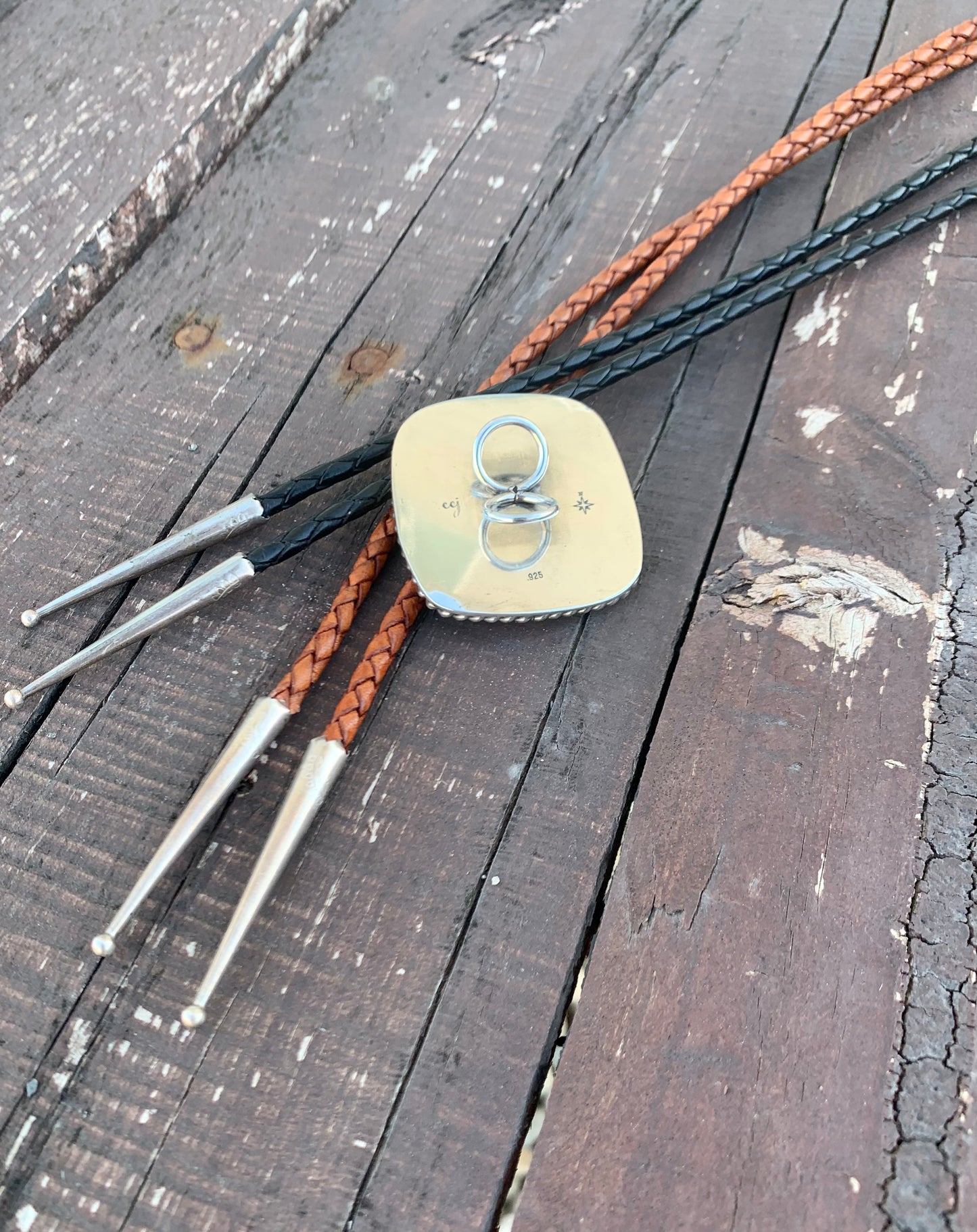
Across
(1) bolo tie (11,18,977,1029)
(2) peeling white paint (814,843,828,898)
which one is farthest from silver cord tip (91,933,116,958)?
(2) peeling white paint (814,843,828,898)

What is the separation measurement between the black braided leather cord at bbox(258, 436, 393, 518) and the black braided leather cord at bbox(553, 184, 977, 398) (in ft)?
0.61

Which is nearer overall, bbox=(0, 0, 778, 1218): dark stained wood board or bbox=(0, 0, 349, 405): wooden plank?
bbox=(0, 0, 778, 1218): dark stained wood board

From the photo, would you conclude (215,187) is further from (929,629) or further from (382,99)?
(929,629)

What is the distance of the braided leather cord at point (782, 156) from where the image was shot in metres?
0.99

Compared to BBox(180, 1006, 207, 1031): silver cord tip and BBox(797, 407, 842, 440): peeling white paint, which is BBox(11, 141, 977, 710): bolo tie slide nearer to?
BBox(797, 407, 842, 440): peeling white paint

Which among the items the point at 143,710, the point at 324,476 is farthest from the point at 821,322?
the point at 143,710

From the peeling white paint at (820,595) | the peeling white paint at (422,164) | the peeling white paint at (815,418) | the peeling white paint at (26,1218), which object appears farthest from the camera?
the peeling white paint at (422,164)

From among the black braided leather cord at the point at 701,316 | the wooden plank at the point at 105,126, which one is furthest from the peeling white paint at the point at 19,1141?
the wooden plank at the point at 105,126

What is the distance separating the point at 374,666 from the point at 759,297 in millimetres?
574

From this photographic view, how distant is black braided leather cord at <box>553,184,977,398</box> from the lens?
3.03ft

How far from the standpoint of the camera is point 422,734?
793 millimetres

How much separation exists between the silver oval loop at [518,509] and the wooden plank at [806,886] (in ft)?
0.58

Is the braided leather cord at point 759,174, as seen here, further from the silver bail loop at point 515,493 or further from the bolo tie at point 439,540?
the silver bail loop at point 515,493

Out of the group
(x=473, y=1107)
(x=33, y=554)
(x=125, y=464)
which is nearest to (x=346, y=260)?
(x=125, y=464)
